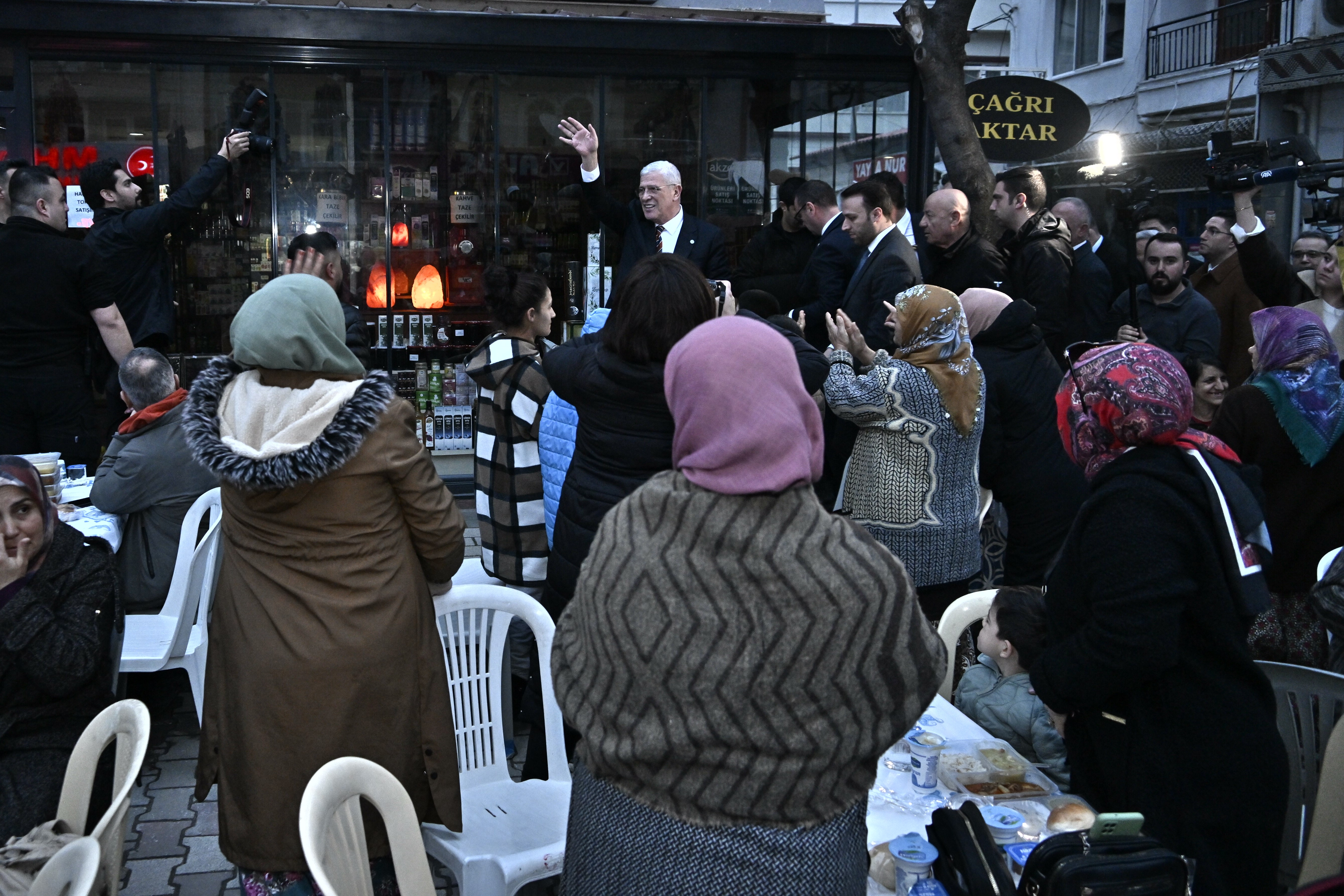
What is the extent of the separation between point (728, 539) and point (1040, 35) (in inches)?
891

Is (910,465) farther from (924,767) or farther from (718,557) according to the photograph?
(718,557)

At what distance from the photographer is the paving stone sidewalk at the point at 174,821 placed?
3615 mm

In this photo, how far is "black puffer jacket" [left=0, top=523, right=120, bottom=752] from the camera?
9.12 feet

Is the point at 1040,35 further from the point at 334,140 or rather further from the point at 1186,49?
the point at 334,140

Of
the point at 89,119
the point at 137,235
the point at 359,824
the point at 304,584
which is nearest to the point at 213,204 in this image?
the point at 89,119

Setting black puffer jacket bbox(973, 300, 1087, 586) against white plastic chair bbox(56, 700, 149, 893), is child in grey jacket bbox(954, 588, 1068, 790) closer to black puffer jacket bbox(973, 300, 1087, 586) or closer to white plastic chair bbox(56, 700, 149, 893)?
black puffer jacket bbox(973, 300, 1087, 586)

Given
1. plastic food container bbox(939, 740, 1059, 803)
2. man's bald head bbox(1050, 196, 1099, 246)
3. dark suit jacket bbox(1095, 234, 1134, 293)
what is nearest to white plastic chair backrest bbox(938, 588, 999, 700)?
plastic food container bbox(939, 740, 1059, 803)

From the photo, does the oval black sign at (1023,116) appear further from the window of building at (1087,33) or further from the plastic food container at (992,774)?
the window of building at (1087,33)

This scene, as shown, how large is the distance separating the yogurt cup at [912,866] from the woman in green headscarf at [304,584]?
1252 millimetres

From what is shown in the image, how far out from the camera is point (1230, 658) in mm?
2512

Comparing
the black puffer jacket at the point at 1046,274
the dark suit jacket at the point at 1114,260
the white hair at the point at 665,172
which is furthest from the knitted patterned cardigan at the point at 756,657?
the dark suit jacket at the point at 1114,260

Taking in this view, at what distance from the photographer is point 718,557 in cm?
183

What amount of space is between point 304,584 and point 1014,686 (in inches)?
77.5

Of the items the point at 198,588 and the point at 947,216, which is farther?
the point at 947,216
